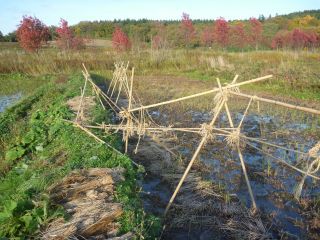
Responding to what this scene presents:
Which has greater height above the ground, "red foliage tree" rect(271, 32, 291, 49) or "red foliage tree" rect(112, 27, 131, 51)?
"red foliage tree" rect(112, 27, 131, 51)

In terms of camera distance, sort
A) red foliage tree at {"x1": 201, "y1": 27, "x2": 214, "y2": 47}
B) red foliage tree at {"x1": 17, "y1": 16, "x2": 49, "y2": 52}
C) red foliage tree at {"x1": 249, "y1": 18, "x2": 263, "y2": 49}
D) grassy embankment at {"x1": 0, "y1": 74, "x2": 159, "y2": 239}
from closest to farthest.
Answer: grassy embankment at {"x1": 0, "y1": 74, "x2": 159, "y2": 239}
red foliage tree at {"x1": 17, "y1": 16, "x2": 49, "y2": 52}
red foliage tree at {"x1": 249, "y1": 18, "x2": 263, "y2": 49}
red foliage tree at {"x1": 201, "y1": 27, "x2": 214, "y2": 47}

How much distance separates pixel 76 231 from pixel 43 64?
18.7 m

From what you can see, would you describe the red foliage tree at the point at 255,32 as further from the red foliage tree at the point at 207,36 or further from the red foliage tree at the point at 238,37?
the red foliage tree at the point at 207,36

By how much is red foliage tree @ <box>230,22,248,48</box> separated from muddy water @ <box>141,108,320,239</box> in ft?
88.5

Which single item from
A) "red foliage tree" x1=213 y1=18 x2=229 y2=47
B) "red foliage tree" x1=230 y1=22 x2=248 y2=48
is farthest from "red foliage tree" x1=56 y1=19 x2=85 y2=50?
"red foliage tree" x1=230 y1=22 x2=248 y2=48

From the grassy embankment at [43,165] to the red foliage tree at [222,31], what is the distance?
23.5 m

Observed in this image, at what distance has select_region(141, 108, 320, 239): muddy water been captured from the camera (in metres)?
4.78

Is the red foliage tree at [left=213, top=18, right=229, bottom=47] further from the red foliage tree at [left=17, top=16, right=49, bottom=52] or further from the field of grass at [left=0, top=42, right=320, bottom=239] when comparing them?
the red foliage tree at [left=17, top=16, right=49, bottom=52]

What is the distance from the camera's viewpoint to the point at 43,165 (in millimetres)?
5934

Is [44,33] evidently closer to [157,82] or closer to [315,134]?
[157,82]

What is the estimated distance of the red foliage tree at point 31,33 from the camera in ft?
79.7

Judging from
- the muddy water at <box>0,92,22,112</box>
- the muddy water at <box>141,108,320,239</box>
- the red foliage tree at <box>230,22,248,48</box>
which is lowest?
the muddy water at <box>141,108,320,239</box>

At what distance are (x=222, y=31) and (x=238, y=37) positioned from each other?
3.85 meters

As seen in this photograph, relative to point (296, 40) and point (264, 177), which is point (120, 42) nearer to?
point (296, 40)
